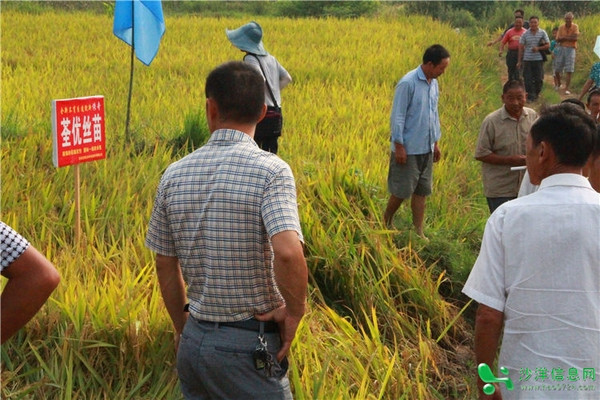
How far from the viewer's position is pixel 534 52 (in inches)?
452

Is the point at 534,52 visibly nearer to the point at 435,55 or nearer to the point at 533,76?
the point at 533,76

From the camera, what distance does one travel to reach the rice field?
291 cm

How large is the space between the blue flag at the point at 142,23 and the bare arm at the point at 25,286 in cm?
480

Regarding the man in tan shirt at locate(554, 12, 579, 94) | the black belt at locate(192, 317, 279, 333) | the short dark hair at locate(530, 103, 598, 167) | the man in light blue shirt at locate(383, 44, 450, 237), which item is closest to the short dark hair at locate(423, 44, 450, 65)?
the man in light blue shirt at locate(383, 44, 450, 237)

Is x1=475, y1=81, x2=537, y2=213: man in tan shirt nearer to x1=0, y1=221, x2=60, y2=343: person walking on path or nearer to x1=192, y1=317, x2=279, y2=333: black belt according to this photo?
x1=192, y1=317, x2=279, y2=333: black belt

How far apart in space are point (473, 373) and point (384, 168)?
247 cm

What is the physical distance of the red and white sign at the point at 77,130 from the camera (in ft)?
12.6

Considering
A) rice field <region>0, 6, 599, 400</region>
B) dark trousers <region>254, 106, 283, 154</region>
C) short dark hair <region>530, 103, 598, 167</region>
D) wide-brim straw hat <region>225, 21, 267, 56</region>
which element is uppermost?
short dark hair <region>530, 103, 598, 167</region>

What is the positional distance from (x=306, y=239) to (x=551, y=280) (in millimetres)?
2226

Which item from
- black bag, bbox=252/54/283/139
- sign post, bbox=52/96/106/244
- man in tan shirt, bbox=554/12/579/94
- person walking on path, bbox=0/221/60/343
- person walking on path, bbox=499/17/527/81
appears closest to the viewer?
person walking on path, bbox=0/221/60/343

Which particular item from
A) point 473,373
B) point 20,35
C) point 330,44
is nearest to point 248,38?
point 473,373

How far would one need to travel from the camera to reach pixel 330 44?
14562mm

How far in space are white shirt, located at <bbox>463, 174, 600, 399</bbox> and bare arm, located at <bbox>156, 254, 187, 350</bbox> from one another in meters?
0.85

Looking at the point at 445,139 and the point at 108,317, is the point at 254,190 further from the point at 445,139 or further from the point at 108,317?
the point at 445,139
